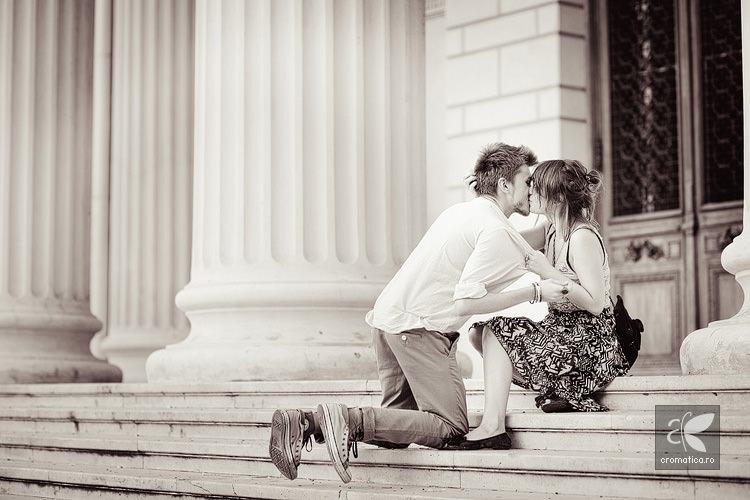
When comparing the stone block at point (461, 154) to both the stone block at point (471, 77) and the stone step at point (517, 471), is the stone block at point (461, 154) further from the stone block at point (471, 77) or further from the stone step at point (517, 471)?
the stone step at point (517, 471)

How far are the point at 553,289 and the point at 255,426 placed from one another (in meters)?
2.62

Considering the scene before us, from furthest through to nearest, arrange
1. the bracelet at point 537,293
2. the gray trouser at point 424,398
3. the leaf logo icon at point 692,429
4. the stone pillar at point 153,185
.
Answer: the stone pillar at point 153,185, the gray trouser at point 424,398, the bracelet at point 537,293, the leaf logo icon at point 692,429

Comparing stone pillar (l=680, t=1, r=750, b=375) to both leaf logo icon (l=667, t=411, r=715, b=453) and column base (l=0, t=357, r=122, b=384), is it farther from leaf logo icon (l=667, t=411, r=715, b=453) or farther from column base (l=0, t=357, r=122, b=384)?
column base (l=0, t=357, r=122, b=384)

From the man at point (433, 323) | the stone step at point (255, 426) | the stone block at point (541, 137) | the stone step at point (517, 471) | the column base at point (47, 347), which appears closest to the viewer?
the stone step at point (517, 471)

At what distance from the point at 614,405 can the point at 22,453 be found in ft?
15.8

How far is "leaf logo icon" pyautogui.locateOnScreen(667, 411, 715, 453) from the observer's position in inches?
235

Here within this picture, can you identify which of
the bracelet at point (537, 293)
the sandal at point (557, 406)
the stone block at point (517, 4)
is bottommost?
the sandal at point (557, 406)

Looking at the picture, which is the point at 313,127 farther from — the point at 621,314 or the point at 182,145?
the point at 182,145

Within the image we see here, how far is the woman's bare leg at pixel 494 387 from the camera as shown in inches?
260

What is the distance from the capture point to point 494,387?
6625 millimetres

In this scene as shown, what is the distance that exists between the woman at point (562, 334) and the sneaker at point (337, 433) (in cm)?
62

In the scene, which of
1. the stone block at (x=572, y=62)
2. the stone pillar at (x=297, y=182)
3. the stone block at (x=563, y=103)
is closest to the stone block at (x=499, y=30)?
the stone block at (x=572, y=62)

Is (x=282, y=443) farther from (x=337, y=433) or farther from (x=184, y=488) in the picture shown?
(x=184, y=488)

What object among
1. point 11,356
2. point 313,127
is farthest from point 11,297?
point 313,127
